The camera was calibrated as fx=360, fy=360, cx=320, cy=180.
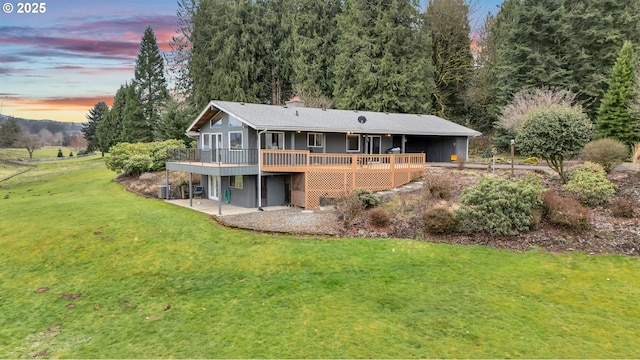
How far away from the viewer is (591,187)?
13023mm

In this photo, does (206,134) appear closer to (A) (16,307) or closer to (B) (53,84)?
(A) (16,307)

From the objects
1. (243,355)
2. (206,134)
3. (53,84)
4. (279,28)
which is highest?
(279,28)

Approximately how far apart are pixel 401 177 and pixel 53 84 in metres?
33.5

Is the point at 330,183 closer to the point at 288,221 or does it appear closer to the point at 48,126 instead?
the point at 288,221

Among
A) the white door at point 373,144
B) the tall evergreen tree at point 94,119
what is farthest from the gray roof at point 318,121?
the tall evergreen tree at point 94,119

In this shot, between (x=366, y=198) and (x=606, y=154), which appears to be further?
(x=606, y=154)

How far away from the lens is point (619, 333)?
6.91 meters

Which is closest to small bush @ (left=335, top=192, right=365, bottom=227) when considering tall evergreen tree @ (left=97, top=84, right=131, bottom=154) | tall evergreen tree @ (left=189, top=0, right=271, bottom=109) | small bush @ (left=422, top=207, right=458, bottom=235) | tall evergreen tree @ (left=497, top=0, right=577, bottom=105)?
small bush @ (left=422, top=207, right=458, bottom=235)

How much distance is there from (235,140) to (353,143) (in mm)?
7411

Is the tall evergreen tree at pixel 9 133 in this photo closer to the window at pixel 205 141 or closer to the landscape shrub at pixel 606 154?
the window at pixel 205 141

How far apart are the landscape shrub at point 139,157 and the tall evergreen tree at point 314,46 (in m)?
17.2

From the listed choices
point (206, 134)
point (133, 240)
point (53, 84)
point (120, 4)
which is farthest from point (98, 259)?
point (53, 84)

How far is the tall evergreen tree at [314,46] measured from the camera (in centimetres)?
3991

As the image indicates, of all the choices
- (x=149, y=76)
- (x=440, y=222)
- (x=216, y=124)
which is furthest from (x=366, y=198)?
(x=149, y=76)
